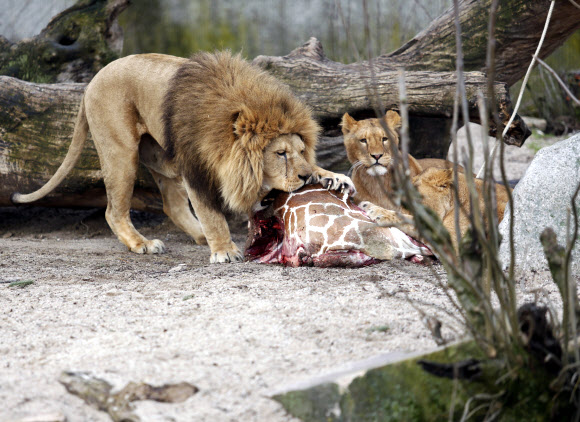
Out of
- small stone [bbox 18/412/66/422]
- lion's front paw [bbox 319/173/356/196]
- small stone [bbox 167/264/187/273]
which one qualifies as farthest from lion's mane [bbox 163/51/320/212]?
small stone [bbox 18/412/66/422]

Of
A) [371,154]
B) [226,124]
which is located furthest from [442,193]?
[226,124]

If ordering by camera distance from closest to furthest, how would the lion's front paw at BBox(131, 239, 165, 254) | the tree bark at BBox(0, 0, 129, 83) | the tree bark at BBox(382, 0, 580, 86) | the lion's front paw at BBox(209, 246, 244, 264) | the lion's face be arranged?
1. the lion's front paw at BBox(209, 246, 244, 264)
2. the lion's face
3. the lion's front paw at BBox(131, 239, 165, 254)
4. the tree bark at BBox(382, 0, 580, 86)
5. the tree bark at BBox(0, 0, 129, 83)

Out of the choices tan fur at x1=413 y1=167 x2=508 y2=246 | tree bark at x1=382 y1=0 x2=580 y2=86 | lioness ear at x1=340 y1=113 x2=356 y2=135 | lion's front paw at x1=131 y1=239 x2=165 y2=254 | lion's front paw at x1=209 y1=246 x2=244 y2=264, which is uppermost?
tree bark at x1=382 y1=0 x2=580 y2=86

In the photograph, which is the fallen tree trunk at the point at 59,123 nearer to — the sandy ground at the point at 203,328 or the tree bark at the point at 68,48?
the tree bark at the point at 68,48

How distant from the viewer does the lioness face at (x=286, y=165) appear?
4.02 meters

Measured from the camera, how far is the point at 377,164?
455 centimetres

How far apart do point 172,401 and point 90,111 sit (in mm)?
3457

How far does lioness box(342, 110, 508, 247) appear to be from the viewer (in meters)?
4.06

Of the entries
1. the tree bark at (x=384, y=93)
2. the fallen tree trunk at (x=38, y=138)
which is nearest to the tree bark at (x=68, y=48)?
the fallen tree trunk at (x=38, y=138)

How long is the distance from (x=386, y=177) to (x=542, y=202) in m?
1.52

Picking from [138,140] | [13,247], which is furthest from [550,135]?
[13,247]

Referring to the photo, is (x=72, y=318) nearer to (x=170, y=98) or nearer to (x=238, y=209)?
(x=238, y=209)

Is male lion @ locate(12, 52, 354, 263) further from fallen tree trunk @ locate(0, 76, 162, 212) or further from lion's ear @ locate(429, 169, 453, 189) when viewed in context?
fallen tree trunk @ locate(0, 76, 162, 212)

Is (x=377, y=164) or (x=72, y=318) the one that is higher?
(x=377, y=164)
